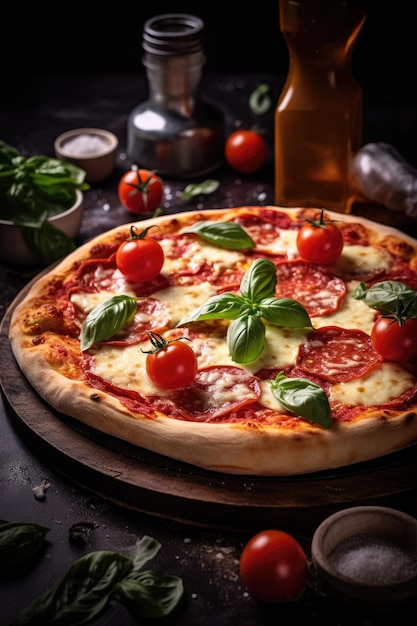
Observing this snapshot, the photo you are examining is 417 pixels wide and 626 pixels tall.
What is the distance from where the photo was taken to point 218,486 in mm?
2795

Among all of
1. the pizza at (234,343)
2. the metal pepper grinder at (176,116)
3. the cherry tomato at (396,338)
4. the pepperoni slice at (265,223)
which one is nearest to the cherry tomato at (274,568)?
the pizza at (234,343)

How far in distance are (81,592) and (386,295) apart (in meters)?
1.51

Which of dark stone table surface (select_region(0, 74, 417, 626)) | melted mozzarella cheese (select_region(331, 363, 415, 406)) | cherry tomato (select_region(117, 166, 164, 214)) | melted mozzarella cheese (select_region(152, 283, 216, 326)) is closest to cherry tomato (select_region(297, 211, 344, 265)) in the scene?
melted mozzarella cheese (select_region(152, 283, 216, 326))

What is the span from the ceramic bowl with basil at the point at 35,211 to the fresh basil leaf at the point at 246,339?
1.23 metres

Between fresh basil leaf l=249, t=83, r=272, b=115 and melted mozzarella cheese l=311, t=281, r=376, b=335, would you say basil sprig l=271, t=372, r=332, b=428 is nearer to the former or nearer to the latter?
melted mozzarella cheese l=311, t=281, r=376, b=335

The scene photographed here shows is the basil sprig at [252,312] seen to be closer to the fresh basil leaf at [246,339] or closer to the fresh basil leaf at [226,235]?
the fresh basil leaf at [246,339]

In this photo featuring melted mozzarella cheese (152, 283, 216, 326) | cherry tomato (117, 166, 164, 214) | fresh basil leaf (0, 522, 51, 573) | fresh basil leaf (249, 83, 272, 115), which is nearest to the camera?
fresh basil leaf (0, 522, 51, 573)

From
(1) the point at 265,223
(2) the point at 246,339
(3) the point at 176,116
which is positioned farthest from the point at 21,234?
(2) the point at 246,339

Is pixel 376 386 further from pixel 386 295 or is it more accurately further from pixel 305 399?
pixel 386 295

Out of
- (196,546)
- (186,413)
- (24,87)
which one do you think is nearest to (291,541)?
(196,546)

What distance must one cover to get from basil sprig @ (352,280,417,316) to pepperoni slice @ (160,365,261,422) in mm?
592

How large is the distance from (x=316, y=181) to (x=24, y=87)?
233cm

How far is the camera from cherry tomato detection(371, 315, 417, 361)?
3.03 m

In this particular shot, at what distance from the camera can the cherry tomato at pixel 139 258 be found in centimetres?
353
